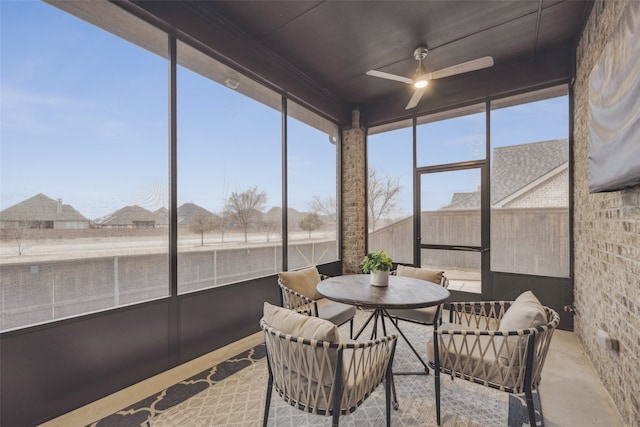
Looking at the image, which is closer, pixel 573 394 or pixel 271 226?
pixel 573 394

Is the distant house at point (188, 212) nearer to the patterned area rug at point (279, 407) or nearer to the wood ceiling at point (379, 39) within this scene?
the patterned area rug at point (279, 407)

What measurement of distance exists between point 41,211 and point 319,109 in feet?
11.4

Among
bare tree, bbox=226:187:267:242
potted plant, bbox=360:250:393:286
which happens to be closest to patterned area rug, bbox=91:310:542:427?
potted plant, bbox=360:250:393:286

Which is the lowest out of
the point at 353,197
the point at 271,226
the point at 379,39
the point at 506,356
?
the point at 506,356

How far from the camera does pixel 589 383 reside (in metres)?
2.29

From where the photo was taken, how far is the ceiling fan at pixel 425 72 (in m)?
2.74

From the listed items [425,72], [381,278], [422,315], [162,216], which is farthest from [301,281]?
[425,72]

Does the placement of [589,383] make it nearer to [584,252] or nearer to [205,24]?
[584,252]

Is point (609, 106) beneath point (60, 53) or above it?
beneath

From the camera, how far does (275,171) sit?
3854mm

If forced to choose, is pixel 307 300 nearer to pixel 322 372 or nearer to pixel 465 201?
pixel 322 372

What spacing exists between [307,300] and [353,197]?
2623 mm

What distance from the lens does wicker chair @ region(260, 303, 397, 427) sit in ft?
4.52

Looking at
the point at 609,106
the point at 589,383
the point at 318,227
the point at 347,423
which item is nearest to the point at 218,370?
the point at 347,423
